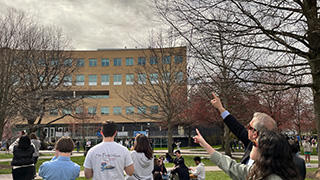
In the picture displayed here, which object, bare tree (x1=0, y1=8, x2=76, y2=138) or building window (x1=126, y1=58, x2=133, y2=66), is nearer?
bare tree (x1=0, y1=8, x2=76, y2=138)

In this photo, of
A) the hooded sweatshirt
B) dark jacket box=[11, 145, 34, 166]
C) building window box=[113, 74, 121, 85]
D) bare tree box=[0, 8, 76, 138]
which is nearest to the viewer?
the hooded sweatshirt

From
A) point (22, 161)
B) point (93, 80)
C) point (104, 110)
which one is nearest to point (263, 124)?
point (22, 161)

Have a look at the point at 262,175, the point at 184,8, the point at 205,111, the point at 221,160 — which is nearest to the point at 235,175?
the point at 221,160

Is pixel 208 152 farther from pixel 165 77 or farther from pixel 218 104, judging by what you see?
pixel 165 77

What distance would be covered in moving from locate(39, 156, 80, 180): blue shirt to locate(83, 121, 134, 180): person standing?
0.82 feet

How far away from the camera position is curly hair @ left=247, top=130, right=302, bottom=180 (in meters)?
2.40

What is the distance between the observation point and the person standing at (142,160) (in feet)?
19.8

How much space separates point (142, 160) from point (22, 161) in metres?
3.55

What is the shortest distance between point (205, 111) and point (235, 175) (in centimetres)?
3026

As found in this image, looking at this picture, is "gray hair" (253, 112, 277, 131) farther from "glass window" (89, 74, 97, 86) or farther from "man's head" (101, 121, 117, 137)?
"glass window" (89, 74, 97, 86)

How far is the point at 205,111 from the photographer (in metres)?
32.8

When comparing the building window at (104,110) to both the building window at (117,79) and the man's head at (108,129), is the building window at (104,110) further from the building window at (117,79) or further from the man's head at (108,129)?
the man's head at (108,129)

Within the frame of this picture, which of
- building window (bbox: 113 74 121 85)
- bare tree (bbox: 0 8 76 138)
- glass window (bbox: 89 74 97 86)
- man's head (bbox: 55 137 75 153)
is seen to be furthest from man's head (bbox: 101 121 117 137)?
glass window (bbox: 89 74 97 86)

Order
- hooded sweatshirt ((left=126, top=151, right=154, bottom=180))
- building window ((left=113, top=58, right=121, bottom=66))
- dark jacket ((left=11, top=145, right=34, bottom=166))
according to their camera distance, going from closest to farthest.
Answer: hooded sweatshirt ((left=126, top=151, right=154, bottom=180))
dark jacket ((left=11, top=145, right=34, bottom=166))
building window ((left=113, top=58, right=121, bottom=66))
